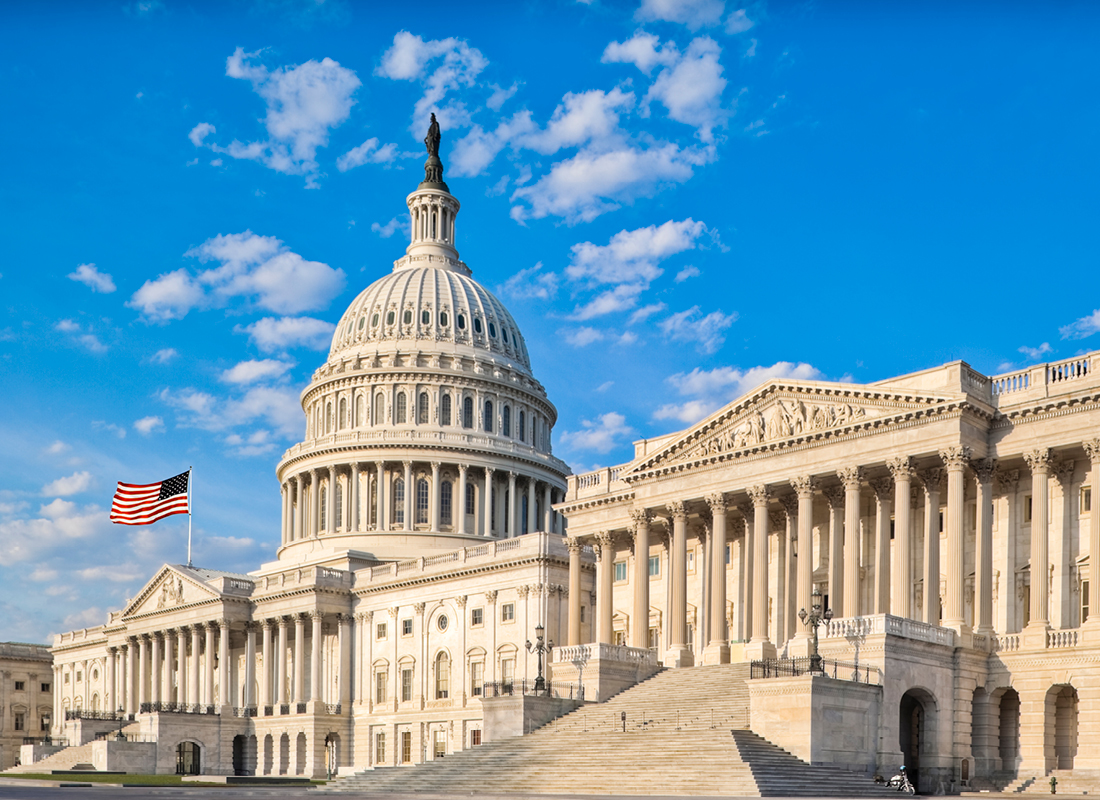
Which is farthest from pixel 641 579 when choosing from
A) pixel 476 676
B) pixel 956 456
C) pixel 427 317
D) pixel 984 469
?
pixel 427 317

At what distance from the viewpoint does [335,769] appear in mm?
103625

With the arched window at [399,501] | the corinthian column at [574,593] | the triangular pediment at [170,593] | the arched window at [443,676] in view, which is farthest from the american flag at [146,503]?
the corinthian column at [574,593]

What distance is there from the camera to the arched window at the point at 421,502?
416 feet

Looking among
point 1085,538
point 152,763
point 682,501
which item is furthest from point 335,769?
point 1085,538

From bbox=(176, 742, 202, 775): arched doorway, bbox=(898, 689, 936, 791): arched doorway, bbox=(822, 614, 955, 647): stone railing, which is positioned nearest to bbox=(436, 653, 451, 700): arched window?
bbox=(176, 742, 202, 775): arched doorway

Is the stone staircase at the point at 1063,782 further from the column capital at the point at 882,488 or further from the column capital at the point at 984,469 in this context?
the column capital at the point at 882,488

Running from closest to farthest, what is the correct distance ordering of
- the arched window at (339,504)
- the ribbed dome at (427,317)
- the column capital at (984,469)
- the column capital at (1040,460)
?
1. the column capital at (1040,460)
2. the column capital at (984,469)
3. the arched window at (339,504)
4. the ribbed dome at (427,317)

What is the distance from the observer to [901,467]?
205 ft

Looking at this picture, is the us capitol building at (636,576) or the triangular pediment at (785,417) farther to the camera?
the triangular pediment at (785,417)

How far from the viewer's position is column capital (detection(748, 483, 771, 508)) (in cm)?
6819

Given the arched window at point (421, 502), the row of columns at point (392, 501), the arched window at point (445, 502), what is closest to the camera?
the row of columns at point (392, 501)

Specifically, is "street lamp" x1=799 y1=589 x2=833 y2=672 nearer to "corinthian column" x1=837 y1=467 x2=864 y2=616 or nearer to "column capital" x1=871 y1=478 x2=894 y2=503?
"corinthian column" x1=837 y1=467 x2=864 y2=616

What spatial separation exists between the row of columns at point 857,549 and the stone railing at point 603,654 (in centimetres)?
211

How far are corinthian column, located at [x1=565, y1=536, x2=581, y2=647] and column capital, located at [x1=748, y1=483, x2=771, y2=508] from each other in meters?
15.9
